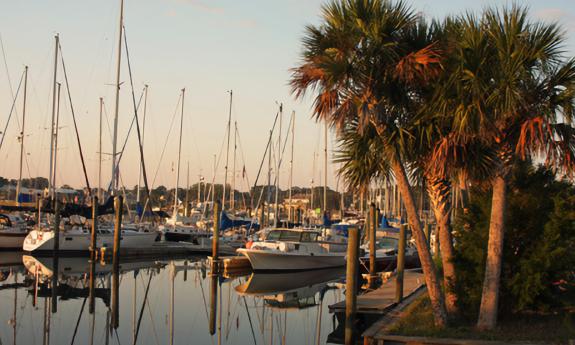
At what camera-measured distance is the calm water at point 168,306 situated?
2041 cm

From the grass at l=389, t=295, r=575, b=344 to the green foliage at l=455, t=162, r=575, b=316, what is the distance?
415mm

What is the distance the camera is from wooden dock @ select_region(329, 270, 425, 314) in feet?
63.7

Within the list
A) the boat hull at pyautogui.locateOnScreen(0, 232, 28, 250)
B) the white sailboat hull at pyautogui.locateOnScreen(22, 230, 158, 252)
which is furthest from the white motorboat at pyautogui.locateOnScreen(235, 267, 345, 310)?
the boat hull at pyautogui.locateOnScreen(0, 232, 28, 250)

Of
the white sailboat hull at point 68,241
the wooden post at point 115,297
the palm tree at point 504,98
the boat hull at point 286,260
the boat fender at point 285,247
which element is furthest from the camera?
the white sailboat hull at point 68,241

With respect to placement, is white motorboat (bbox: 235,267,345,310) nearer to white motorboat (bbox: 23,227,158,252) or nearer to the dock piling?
the dock piling

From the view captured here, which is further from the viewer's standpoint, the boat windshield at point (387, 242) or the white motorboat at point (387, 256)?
the boat windshield at point (387, 242)

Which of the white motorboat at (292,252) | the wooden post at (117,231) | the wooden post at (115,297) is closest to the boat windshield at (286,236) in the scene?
the white motorboat at (292,252)

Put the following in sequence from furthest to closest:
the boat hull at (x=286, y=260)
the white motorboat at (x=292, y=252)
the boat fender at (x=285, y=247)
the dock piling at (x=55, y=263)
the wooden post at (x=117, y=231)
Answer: the wooden post at (x=117, y=231), the boat fender at (x=285, y=247), the white motorboat at (x=292, y=252), the boat hull at (x=286, y=260), the dock piling at (x=55, y=263)

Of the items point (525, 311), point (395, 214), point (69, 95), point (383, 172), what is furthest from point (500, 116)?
point (395, 214)

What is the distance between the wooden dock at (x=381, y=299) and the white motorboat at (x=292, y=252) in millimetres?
10602

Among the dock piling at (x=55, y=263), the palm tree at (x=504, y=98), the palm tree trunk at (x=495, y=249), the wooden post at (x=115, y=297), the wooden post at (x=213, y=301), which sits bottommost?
the wooden post at (x=213, y=301)

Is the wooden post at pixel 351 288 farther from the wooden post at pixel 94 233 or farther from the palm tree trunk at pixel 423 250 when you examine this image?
the wooden post at pixel 94 233

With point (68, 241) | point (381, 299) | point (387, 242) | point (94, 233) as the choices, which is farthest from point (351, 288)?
point (68, 241)

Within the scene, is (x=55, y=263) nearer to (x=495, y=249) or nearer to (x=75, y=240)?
(x=75, y=240)
